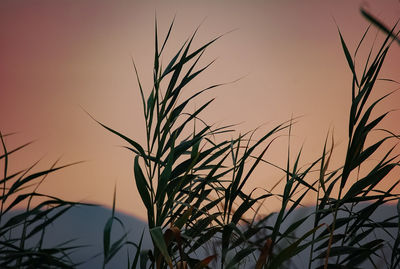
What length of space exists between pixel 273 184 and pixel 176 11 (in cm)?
167

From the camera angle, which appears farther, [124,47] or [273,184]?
[124,47]

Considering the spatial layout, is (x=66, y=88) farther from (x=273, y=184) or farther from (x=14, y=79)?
(x=273, y=184)

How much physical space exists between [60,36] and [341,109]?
1.59 meters

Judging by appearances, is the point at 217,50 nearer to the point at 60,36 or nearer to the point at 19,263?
the point at 60,36

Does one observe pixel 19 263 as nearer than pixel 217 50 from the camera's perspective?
Yes

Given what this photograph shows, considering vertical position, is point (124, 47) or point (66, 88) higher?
point (124, 47)

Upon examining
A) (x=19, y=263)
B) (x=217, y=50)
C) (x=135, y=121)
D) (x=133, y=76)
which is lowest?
(x=19, y=263)

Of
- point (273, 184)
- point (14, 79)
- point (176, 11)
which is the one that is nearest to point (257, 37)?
point (176, 11)

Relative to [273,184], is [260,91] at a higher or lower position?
higher

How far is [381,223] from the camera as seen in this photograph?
119cm

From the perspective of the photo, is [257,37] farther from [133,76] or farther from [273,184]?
[273,184]

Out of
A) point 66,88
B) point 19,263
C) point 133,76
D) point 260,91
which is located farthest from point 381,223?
point 66,88

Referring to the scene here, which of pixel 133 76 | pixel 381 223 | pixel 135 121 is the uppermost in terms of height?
pixel 133 76

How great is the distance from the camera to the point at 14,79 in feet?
8.93
